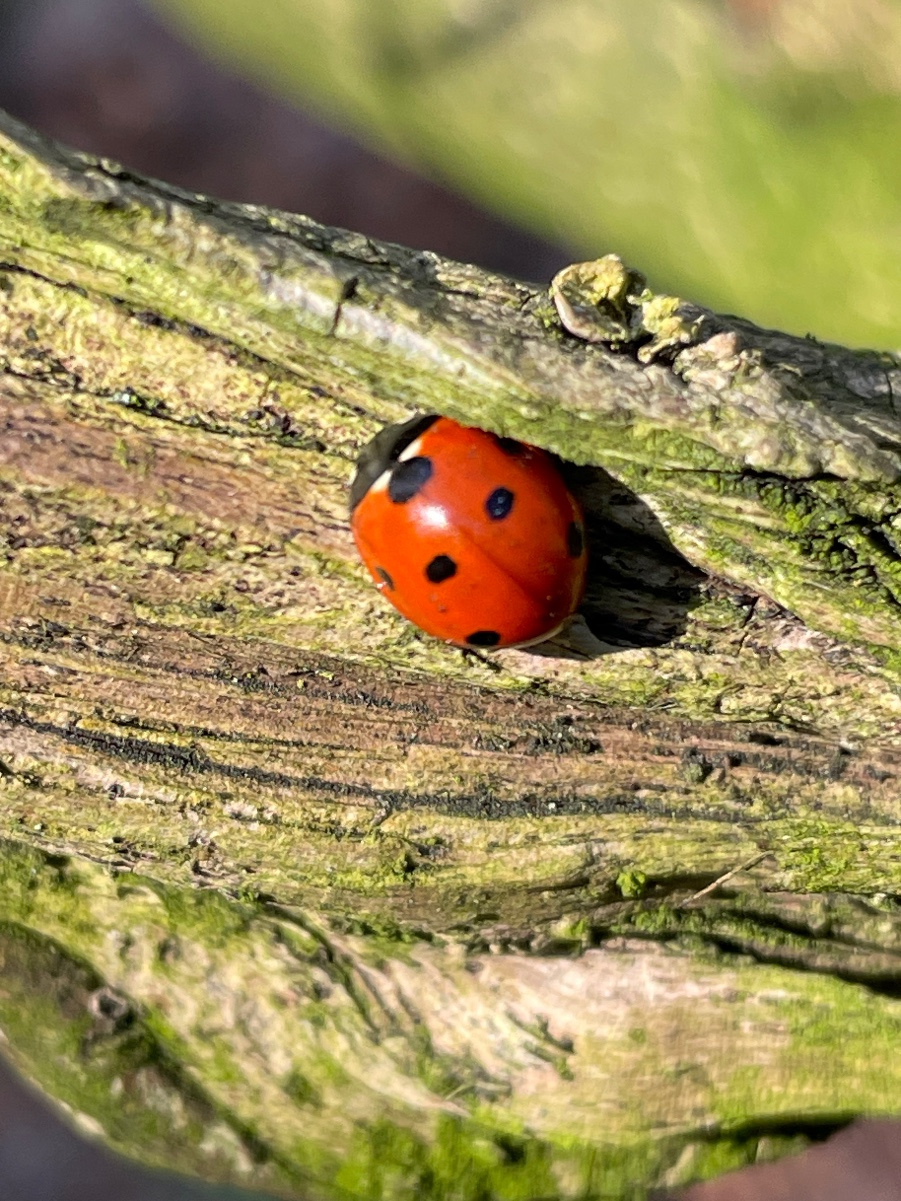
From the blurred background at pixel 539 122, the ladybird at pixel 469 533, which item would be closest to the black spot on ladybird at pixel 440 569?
the ladybird at pixel 469 533

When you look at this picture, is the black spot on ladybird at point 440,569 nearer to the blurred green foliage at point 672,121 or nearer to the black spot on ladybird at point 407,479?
the black spot on ladybird at point 407,479

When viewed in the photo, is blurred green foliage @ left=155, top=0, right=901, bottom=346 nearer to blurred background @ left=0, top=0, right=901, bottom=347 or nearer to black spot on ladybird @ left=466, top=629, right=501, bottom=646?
blurred background @ left=0, top=0, right=901, bottom=347

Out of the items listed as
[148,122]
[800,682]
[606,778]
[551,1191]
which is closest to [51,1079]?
[551,1191]

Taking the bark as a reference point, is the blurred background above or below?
above

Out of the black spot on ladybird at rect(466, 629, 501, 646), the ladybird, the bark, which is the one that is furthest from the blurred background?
the black spot on ladybird at rect(466, 629, 501, 646)

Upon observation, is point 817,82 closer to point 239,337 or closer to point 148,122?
point 239,337

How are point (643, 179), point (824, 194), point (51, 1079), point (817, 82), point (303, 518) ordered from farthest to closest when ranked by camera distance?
1. point (643, 179)
2. point (824, 194)
3. point (817, 82)
4. point (51, 1079)
5. point (303, 518)

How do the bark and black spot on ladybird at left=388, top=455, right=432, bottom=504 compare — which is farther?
black spot on ladybird at left=388, top=455, right=432, bottom=504
